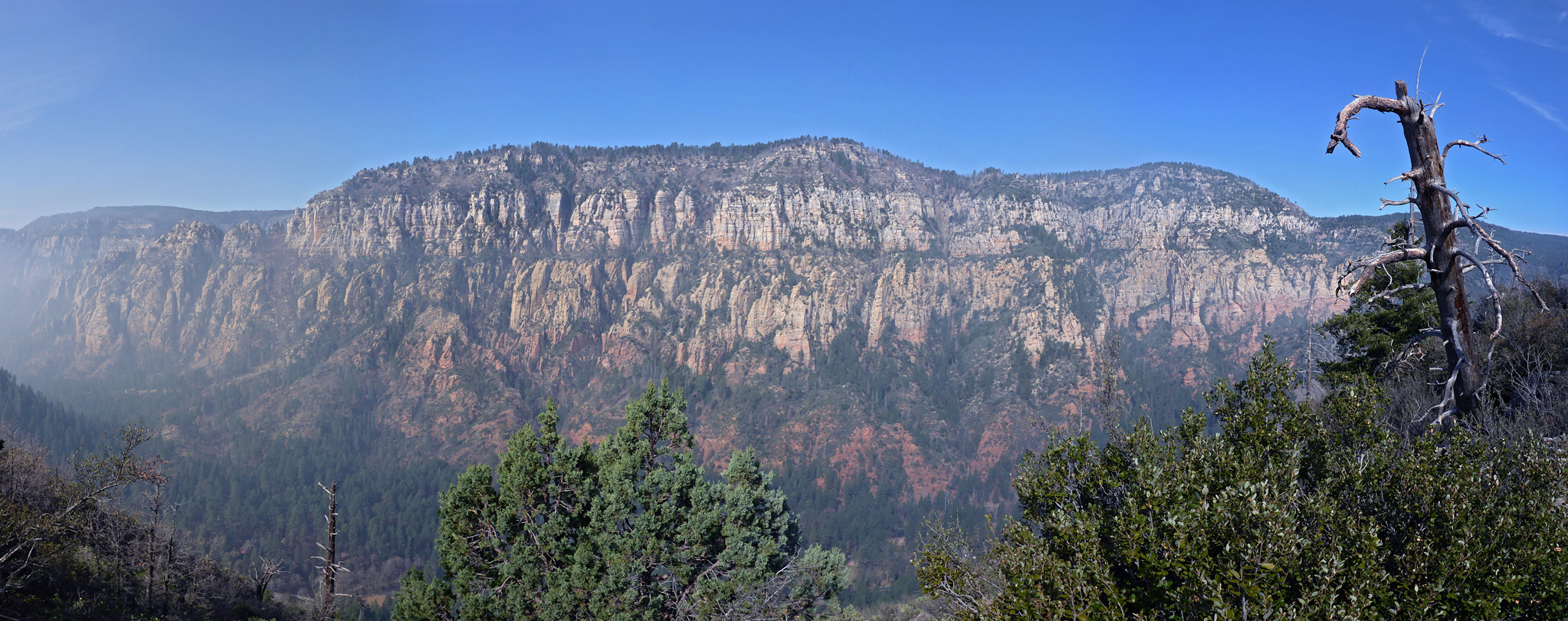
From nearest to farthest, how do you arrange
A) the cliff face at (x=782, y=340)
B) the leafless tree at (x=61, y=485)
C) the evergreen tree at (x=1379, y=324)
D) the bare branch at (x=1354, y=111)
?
the bare branch at (x=1354, y=111) → the evergreen tree at (x=1379, y=324) → the leafless tree at (x=61, y=485) → the cliff face at (x=782, y=340)

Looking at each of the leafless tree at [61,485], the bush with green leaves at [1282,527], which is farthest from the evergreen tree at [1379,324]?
the leafless tree at [61,485]

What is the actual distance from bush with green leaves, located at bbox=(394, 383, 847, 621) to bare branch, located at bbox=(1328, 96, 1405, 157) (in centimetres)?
2302

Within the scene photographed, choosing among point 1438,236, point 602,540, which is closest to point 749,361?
point 602,540

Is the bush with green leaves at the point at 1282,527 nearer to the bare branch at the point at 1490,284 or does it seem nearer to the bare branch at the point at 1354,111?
the bare branch at the point at 1490,284

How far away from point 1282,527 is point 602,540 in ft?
78.0

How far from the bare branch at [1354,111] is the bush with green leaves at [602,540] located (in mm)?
23018

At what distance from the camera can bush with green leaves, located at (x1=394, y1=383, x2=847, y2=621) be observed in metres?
27.0

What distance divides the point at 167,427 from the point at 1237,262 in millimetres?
243716

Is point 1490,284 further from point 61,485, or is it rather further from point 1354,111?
point 61,485

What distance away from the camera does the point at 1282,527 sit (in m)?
8.05

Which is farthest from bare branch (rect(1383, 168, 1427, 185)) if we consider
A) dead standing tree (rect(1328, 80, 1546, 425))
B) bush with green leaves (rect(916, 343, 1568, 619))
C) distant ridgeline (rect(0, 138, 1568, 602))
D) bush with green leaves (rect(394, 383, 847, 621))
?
distant ridgeline (rect(0, 138, 1568, 602))

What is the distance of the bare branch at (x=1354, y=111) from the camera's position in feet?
25.1

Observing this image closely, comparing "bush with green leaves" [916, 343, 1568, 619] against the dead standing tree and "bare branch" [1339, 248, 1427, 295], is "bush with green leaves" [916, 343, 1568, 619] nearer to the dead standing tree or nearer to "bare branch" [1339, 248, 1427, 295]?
the dead standing tree

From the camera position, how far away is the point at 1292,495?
8.78m
